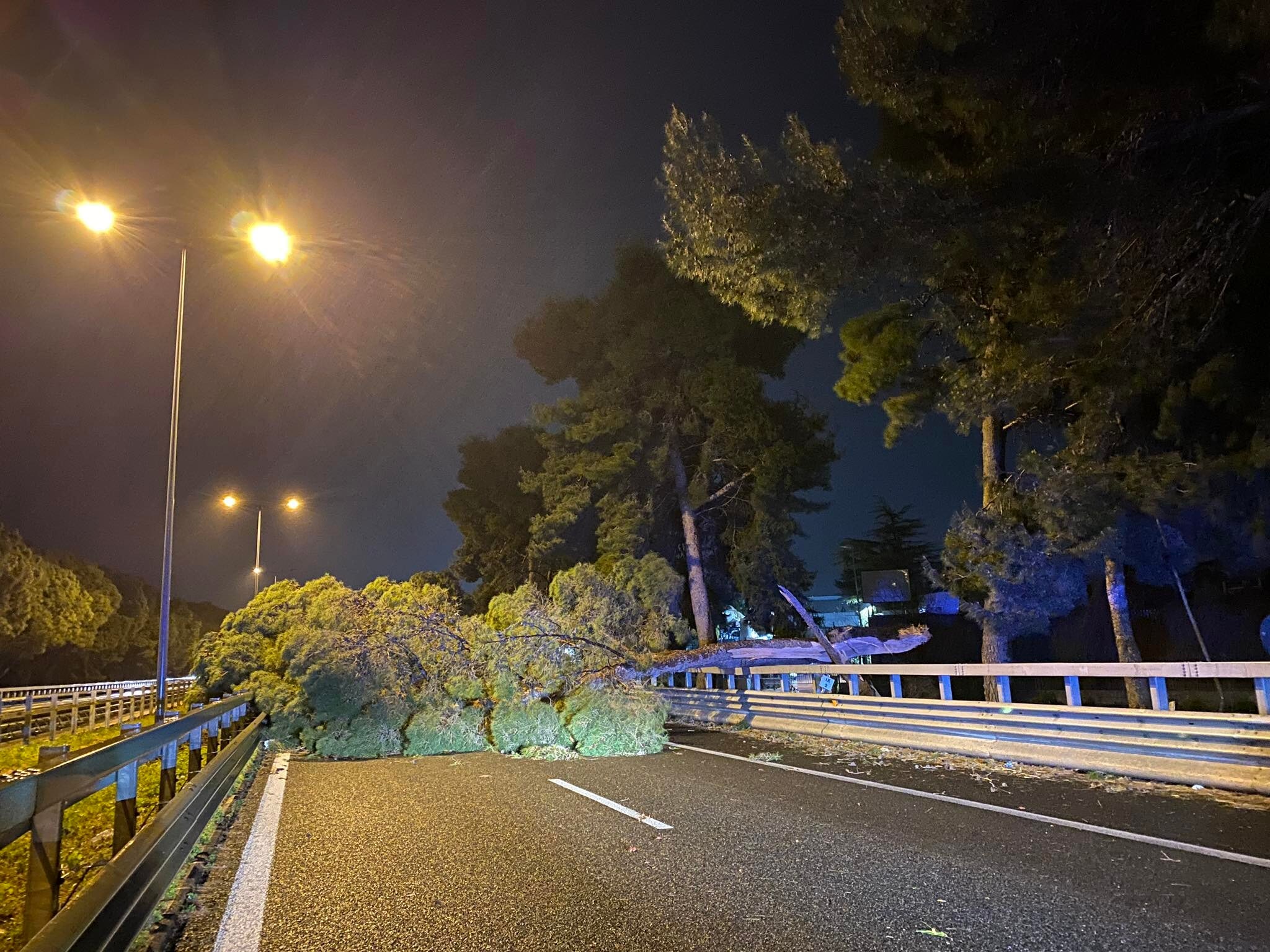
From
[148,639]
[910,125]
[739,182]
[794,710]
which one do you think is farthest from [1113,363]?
[148,639]

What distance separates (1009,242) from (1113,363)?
3630 millimetres

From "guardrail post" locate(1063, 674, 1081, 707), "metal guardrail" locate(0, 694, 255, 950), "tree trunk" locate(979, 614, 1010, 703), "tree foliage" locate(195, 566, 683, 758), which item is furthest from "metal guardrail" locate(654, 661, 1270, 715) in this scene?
"metal guardrail" locate(0, 694, 255, 950)

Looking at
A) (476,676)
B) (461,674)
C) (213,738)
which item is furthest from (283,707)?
(213,738)

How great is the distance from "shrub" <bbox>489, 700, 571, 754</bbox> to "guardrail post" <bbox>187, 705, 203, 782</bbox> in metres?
5.74

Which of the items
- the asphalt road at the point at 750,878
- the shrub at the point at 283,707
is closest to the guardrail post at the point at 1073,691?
the asphalt road at the point at 750,878

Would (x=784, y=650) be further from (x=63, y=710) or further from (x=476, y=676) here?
(x=63, y=710)

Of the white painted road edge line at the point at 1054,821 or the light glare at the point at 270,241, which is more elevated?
the light glare at the point at 270,241

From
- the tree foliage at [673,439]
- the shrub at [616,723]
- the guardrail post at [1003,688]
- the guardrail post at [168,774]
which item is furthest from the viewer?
the tree foliage at [673,439]

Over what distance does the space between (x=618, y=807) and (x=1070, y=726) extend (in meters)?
4.90

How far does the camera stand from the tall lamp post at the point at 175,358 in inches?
378

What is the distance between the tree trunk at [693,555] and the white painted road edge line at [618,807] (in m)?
16.0

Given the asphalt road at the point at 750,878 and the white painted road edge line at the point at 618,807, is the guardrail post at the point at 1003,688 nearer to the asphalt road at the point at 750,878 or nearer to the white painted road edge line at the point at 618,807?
the asphalt road at the point at 750,878

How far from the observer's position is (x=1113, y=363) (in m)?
12.1

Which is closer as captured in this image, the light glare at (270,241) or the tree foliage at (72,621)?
the light glare at (270,241)
